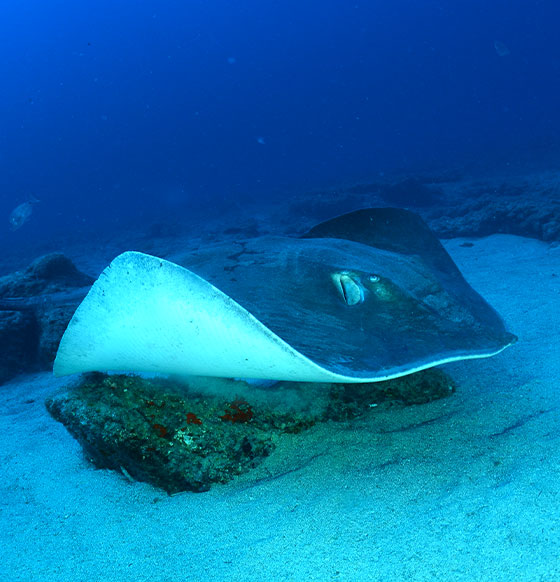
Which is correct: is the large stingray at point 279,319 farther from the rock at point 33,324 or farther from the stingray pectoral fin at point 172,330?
the rock at point 33,324

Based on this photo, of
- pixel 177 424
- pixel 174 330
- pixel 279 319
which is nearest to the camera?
pixel 174 330

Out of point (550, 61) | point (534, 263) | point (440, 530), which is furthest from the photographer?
point (550, 61)

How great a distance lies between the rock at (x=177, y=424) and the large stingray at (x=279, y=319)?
0.86 feet

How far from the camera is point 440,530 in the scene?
6.24 ft

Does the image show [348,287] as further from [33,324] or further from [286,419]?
[33,324]

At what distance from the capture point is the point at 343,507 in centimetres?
217

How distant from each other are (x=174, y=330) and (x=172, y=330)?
11mm

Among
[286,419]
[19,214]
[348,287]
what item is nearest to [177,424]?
[286,419]

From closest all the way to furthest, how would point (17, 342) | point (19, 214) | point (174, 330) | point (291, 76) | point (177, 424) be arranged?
1. point (174, 330)
2. point (177, 424)
3. point (17, 342)
4. point (19, 214)
5. point (291, 76)

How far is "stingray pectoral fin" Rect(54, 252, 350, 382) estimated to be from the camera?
68.9 inches

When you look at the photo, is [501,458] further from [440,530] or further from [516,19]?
[516,19]

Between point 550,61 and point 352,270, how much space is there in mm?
107505

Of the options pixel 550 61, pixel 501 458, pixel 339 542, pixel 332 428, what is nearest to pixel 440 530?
pixel 339 542

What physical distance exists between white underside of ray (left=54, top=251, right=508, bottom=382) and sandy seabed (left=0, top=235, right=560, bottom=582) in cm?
71
